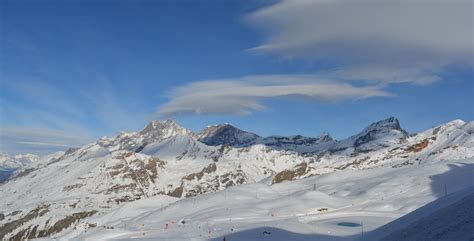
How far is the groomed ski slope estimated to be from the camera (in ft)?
186

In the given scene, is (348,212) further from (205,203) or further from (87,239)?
(87,239)

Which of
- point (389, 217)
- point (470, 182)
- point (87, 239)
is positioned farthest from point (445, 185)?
point (87, 239)

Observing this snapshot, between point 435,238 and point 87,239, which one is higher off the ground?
point 435,238

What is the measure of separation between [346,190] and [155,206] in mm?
58460

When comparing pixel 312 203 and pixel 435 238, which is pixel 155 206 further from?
pixel 435 238

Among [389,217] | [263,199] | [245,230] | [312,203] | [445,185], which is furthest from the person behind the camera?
[263,199]

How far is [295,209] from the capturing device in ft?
310

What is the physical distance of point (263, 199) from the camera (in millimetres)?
119125

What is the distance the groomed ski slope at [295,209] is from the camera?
56.8 meters

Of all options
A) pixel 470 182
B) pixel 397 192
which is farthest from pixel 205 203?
pixel 470 182

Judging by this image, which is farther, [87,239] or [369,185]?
[369,185]

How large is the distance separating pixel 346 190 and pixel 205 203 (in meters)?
40.8

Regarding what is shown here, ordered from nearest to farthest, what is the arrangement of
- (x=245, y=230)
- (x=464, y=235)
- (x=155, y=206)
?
(x=464, y=235) < (x=245, y=230) < (x=155, y=206)

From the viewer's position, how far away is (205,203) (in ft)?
369
